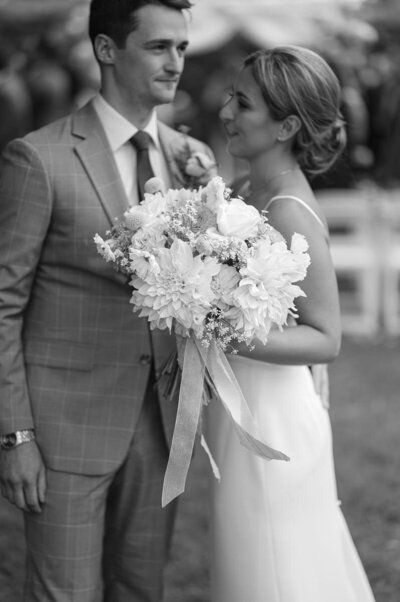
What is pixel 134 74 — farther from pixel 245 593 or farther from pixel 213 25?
pixel 213 25

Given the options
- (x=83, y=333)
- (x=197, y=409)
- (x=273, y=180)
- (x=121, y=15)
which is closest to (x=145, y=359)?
(x=83, y=333)

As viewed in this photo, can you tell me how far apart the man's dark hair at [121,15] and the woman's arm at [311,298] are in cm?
72

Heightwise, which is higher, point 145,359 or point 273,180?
point 273,180

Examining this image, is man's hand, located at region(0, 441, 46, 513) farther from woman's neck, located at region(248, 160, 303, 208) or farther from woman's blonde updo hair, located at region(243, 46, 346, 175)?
woman's blonde updo hair, located at region(243, 46, 346, 175)

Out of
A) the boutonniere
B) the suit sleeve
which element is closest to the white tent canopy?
the boutonniere

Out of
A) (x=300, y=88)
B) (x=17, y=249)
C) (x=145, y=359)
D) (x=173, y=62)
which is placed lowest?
(x=145, y=359)

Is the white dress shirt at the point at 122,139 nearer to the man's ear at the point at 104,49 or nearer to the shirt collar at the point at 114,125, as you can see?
the shirt collar at the point at 114,125

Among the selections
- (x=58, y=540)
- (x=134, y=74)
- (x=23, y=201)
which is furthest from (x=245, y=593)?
(x=134, y=74)

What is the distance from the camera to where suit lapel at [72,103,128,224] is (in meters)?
2.80

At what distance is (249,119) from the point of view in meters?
2.93

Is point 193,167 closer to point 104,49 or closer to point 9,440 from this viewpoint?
point 104,49

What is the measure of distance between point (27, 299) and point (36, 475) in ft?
1.77

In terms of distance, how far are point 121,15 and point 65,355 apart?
1100 mm

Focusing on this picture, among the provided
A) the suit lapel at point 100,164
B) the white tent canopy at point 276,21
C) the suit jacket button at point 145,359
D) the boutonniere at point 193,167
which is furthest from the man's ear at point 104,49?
the white tent canopy at point 276,21
